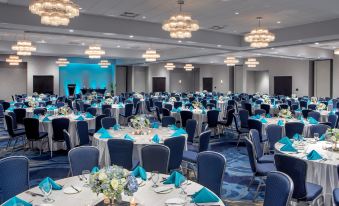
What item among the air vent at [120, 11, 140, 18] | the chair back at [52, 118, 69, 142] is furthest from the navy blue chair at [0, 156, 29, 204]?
the air vent at [120, 11, 140, 18]

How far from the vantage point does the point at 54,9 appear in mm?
6438

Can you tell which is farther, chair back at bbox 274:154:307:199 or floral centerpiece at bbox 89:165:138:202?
chair back at bbox 274:154:307:199

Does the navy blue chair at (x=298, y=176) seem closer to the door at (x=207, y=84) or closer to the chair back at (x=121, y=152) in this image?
the chair back at (x=121, y=152)

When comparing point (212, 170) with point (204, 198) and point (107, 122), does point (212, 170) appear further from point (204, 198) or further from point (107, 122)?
point (107, 122)

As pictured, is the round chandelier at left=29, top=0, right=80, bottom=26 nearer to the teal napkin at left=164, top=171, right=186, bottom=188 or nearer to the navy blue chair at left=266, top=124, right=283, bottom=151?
the teal napkin at left=164, top=171, right=186, bottom=188

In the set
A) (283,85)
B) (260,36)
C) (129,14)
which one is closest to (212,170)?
(260,36)

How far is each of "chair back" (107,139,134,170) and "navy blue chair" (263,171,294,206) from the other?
265 cm

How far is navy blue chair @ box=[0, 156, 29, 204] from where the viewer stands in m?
4.12

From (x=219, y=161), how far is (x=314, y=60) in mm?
22594

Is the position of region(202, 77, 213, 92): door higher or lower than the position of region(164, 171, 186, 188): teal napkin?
higher

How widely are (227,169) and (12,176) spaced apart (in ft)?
15.7

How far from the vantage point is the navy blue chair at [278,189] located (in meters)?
3.28

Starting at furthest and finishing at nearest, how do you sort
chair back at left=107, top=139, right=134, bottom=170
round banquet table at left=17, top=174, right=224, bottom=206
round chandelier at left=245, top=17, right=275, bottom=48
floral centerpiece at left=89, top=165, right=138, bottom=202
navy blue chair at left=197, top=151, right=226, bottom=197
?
round chandelier at left=245, top=17, right=275, bottom=48, chair back at left=107, top=139, right=134, bottom=170, navy blue chair at left=197, top=151, right=226, bottom=197, round banquet table at left=17, top=174, right=224, bottom=206, floral centerpiece at left=89, top=165, right=138, bottom=202

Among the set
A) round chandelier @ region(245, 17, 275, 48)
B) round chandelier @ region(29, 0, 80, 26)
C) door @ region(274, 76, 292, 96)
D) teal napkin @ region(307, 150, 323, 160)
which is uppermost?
round chandelier @ region(245, 17, 275, 48)
